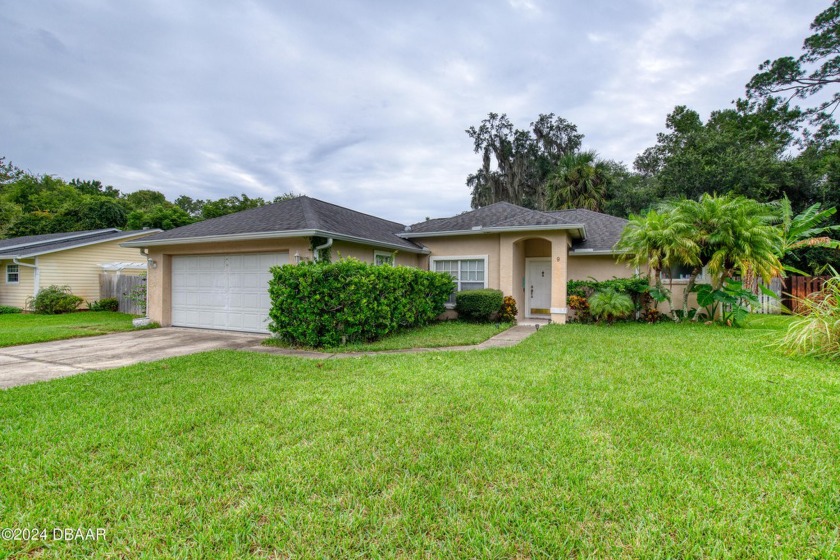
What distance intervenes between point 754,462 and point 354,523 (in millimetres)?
3271

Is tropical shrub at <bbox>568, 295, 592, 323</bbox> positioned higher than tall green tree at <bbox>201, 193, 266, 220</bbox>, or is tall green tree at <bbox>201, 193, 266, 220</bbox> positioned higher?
tall green tree at <bbox>201, 193, 266, 220</bbox>

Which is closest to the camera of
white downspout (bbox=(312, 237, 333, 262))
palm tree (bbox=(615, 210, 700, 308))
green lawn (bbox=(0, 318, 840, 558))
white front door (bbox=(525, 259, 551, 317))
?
green lawn (bbox=(0, 318, 840, 558))

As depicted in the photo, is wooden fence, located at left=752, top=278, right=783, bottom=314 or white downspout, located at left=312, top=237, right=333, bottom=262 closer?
white downspout, located at left=312, top=237, right=333, bottom=262

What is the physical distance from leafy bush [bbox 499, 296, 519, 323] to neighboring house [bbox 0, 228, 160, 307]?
18404 mm

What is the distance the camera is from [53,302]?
54.5 feet

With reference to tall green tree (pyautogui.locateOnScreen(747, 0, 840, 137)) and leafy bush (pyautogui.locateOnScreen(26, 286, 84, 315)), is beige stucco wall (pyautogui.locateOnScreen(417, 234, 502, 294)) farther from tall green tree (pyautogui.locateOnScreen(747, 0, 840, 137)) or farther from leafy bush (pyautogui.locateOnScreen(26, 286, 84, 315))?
tall green tree (pyautogui.locateOnScreen(747, 0, 840, 137))

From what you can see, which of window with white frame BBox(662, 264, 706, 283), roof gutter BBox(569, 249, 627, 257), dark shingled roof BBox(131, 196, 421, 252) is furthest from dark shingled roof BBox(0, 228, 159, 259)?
window with white frame BBox(662, 264, 706, 283)

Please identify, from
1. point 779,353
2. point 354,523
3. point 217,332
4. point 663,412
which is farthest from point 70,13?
point 779,353

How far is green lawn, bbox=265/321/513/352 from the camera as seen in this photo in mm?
8258

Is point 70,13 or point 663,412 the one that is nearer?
point 663,412

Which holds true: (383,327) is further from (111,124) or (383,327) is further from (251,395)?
(111,124)

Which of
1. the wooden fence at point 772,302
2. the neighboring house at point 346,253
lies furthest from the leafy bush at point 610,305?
the wooden fence at point 772,302

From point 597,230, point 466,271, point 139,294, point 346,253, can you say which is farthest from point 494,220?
point 139,294

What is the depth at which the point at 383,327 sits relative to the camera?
9.39 m
